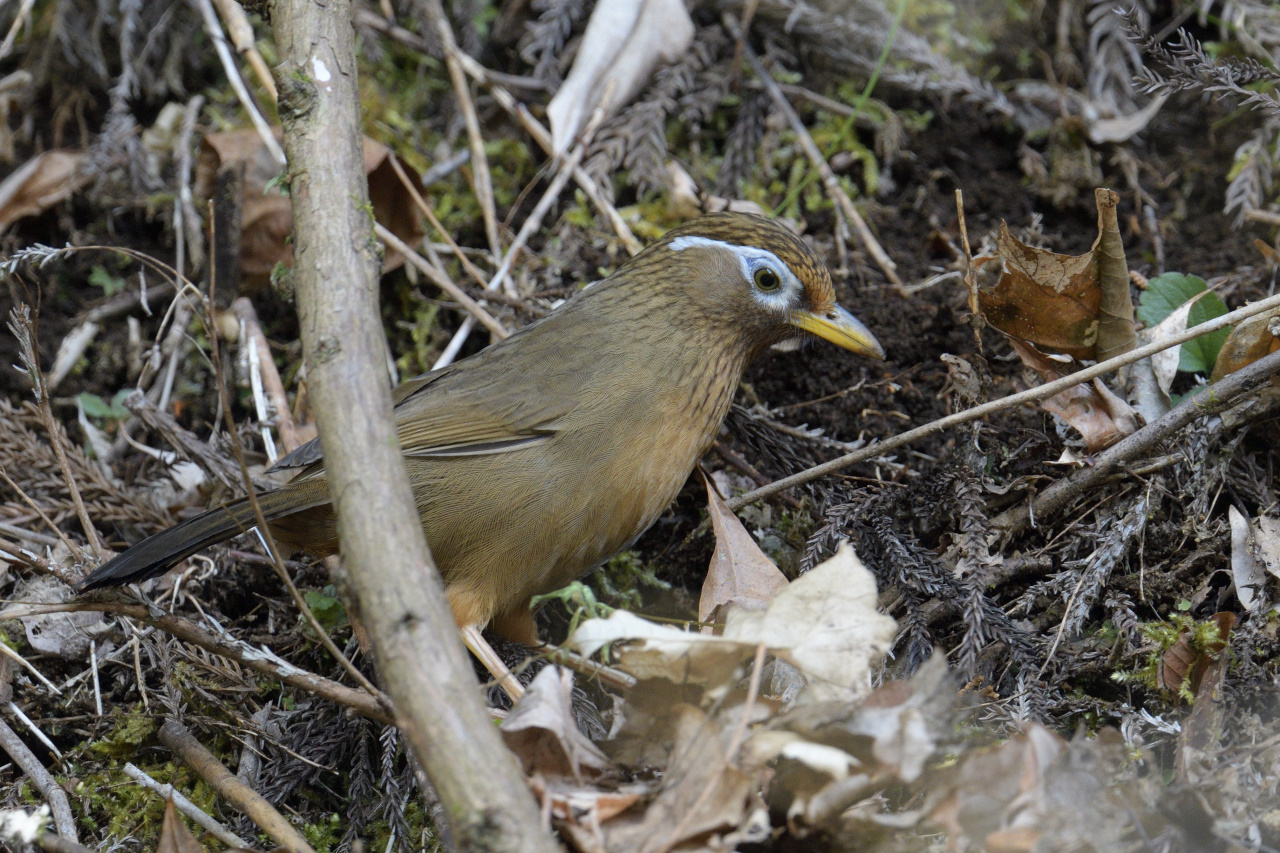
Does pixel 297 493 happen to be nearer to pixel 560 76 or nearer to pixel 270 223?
pixel 270 223

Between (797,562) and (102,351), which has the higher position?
(102,351)

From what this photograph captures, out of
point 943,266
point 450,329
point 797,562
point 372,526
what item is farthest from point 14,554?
point 943,266

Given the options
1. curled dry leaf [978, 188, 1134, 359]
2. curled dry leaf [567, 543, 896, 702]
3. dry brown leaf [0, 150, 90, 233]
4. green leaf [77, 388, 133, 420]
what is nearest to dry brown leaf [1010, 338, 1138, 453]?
curled dry leaf [978, 188, 1134, 359]

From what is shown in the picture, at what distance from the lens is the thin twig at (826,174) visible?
4570 mm

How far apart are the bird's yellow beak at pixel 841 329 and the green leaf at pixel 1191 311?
919 millimetres

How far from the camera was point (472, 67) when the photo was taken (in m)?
5.14

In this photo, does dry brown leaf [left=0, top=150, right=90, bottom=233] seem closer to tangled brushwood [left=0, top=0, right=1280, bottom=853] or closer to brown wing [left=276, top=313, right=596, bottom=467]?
tangled brushwood [left=0, top=0, right=1280, bottom=853]

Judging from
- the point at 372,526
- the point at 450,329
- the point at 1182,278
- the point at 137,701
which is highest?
the point at 372,526

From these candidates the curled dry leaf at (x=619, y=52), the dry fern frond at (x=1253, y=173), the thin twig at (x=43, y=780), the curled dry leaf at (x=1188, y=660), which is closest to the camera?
the curled dry leaf at (x=1188, y=660)

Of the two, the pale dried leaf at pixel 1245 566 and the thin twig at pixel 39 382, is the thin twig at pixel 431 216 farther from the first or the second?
the pale dried leaf at pixel 1245 566

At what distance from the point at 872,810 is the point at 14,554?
2.52 meters

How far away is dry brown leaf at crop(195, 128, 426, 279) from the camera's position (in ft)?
15.1

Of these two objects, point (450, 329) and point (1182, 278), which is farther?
point (450, 329)

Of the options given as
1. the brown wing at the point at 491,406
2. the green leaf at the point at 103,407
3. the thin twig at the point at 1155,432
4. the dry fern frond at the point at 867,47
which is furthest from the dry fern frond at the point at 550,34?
the thin twig at the point at 1155,432
